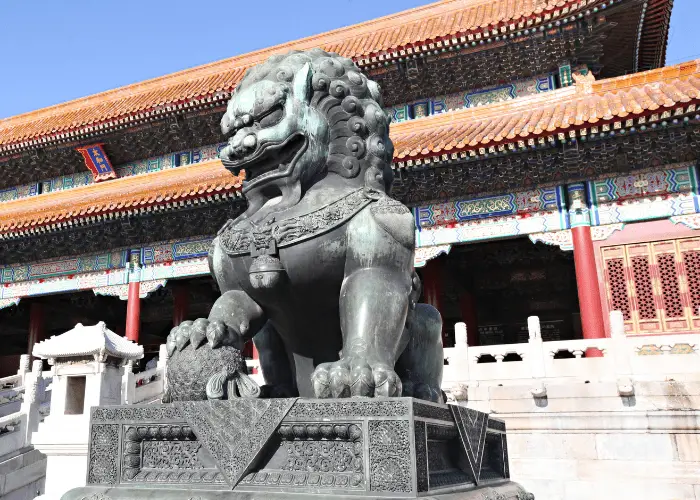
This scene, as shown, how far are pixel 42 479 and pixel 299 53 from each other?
674 centimetres

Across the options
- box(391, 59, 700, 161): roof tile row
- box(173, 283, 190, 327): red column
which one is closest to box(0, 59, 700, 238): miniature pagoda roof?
box(391, 59, 700, 161): roof tile row

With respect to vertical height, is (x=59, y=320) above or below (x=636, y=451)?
above

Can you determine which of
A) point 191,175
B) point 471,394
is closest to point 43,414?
point 471,394

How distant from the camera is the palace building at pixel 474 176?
375 inches

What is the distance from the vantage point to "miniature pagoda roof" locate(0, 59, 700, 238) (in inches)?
348

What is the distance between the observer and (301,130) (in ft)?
8.44

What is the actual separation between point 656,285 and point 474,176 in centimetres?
333

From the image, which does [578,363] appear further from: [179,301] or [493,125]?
[179,301]

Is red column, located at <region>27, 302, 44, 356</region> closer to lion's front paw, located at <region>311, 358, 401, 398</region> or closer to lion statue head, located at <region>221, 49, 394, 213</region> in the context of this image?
lion statue head, located at <region>221, 49, 394, 213</region>

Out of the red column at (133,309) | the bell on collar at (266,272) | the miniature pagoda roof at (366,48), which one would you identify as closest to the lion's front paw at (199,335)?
the bell on collar at (266,272)

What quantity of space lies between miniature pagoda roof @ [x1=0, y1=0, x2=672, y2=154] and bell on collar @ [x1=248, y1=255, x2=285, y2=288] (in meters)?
10.0

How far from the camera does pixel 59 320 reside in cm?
1852

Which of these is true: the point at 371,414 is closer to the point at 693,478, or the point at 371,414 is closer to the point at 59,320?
the point at 693,478

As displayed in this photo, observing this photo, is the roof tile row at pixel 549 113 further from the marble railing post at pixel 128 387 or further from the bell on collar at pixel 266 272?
the bell on collar at pixel 266 272
